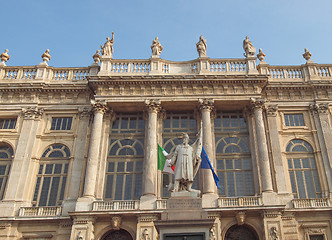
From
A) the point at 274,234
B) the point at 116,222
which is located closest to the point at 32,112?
→ the point at 116,222

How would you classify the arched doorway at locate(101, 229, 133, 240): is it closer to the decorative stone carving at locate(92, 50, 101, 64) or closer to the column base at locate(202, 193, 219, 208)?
the column base at locate(202, 193, 219, 208)

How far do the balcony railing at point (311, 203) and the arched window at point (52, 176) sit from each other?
559 inches

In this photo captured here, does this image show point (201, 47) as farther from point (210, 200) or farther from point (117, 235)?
point (117, 235)

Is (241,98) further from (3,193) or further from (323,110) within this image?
(3,193)

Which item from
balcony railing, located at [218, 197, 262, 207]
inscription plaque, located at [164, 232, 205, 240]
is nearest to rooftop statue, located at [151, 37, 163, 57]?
balcony railing, located at [218, 197, 262, 207]

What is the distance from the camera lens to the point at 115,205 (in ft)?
66.6

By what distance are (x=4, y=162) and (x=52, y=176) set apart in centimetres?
362

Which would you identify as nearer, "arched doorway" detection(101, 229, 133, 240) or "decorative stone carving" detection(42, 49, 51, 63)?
"arched doorway" detection(101, 229, 133, 240)

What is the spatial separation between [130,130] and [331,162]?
43.1ft

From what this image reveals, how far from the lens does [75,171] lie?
73.0 feet

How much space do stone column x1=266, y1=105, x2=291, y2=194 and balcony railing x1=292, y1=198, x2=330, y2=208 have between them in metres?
0.88

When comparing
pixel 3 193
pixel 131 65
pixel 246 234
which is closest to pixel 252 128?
pixel 246 234

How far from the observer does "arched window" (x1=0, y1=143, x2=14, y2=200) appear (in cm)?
2255

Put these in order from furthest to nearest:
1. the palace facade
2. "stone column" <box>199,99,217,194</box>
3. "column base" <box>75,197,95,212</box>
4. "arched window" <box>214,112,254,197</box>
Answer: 1. "arched window" <box>214,112,254,197</box>
2. "stone column" <box>199,99,217,194</box>
3. the palace facade
4. "column base" <box>75,197,95,212</box>
